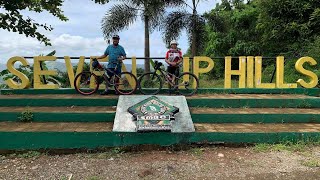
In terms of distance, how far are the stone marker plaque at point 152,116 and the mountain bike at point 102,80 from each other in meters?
1.27

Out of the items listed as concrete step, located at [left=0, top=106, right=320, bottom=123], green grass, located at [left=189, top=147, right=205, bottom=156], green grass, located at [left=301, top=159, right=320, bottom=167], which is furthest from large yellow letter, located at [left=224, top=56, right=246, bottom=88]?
green grass, located at [left=301, top=159, right=320, bottom=167]

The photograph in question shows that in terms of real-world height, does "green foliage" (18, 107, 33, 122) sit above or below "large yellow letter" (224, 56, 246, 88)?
below

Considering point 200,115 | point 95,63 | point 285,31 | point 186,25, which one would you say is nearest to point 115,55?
point 95,63

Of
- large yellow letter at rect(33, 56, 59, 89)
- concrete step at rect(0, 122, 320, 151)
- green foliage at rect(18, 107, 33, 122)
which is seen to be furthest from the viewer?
large yellow letter at rect(33, 56, 59, 89)

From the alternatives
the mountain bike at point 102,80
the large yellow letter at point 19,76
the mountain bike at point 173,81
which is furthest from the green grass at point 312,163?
the large yellow letter at point 19,76

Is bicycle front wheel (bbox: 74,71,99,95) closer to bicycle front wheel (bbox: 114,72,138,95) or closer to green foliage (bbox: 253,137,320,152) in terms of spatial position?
bicycle front wheel (bbox: 114,72,138,95)

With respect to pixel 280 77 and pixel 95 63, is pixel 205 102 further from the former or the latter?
pixel 95 63

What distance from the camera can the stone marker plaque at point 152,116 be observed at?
223 inches

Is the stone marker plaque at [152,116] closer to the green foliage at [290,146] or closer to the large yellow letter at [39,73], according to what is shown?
the green foliage at [290,146]

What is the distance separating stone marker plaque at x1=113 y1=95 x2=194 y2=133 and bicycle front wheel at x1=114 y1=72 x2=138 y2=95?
1.20m

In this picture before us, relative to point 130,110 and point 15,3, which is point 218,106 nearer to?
point 130,110

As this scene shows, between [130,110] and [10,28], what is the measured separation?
270 centimetres

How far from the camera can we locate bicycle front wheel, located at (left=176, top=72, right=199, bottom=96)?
26.1ft

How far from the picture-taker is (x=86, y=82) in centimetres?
802
